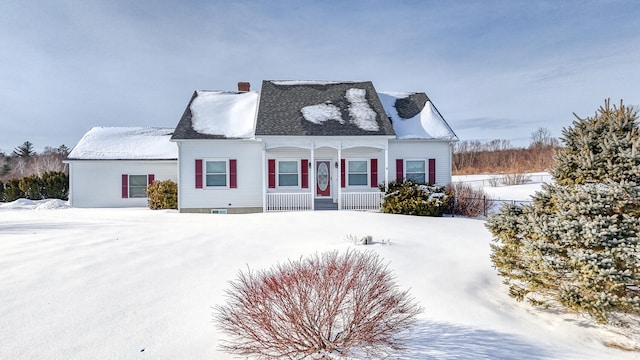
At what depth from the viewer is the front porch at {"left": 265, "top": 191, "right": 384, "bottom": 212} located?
14656mm

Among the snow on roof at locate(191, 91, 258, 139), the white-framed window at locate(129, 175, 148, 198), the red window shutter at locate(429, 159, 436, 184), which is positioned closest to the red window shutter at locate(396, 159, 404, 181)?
the red window shutter at locate(429, 159, 436, 184)

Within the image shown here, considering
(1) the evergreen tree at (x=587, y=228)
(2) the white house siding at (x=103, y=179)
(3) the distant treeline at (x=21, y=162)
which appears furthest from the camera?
(3) the distant treeline at (x=21, y=162)

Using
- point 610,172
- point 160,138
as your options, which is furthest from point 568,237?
point 160,138

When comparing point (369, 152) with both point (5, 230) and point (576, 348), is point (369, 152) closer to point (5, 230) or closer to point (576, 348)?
point (576, 348)

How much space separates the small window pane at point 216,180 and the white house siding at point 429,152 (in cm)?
798

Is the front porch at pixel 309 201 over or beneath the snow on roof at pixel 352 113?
beneath

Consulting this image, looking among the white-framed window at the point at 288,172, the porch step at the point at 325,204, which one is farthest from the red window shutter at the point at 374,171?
the white-framed window at the point at 288,172

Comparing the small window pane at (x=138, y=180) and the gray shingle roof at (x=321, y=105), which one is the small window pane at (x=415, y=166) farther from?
the small window pane at (x=138, y=180)

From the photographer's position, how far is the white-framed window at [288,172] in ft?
51.3

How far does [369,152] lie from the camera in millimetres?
15672

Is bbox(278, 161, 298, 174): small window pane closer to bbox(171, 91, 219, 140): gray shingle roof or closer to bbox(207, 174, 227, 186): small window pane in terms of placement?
bbox(207, 174, 227, 186): small window pane

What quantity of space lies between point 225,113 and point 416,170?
10051 mm

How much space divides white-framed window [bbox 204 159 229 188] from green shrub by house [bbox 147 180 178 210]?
108 inches

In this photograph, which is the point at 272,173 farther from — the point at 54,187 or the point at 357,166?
the point at 54,187
